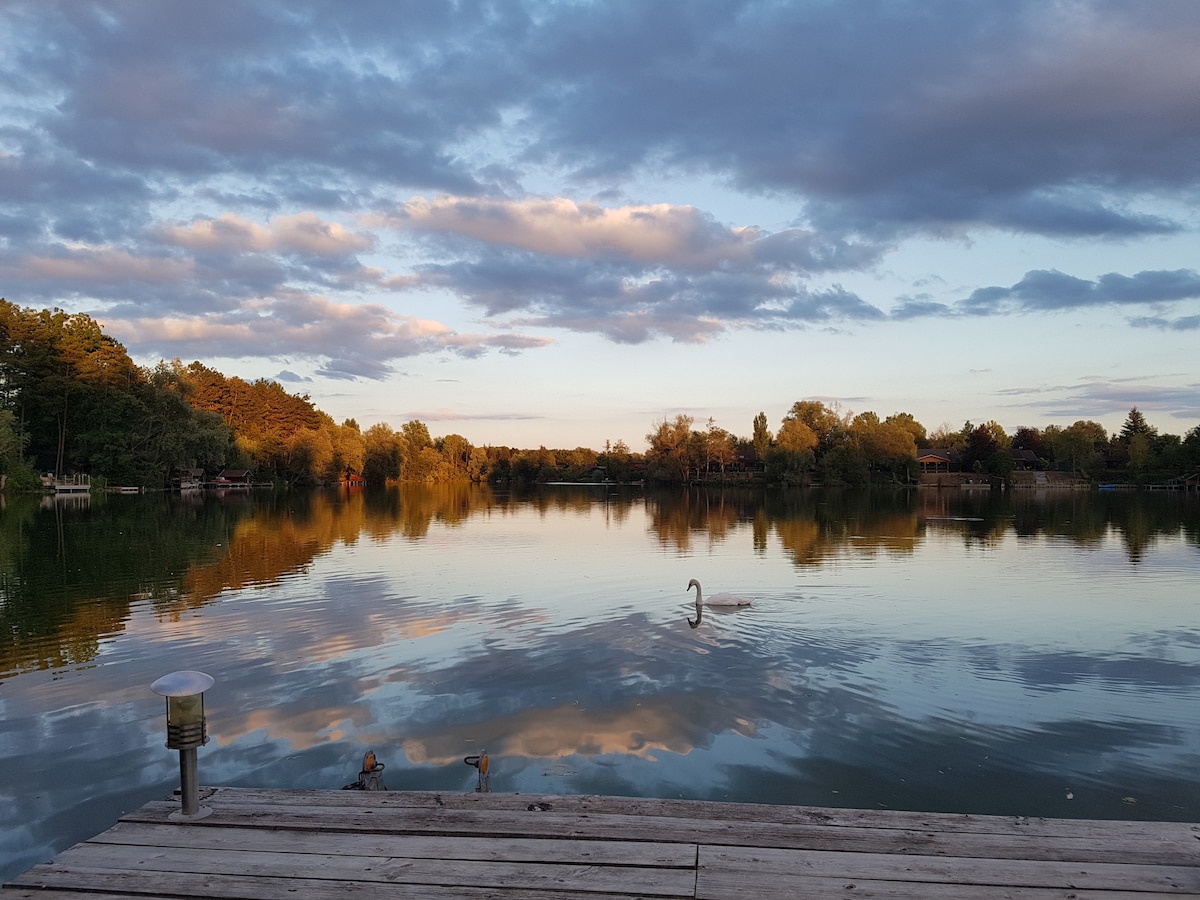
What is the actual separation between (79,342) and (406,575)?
7531 cm

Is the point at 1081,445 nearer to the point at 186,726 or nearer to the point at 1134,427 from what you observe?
the point at 1134,427

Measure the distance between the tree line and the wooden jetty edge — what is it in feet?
244

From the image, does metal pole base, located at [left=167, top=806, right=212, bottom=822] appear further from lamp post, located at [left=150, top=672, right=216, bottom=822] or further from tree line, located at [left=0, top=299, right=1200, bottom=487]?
tree line, located at [left=0, top=299, right=1200, bottom=487]

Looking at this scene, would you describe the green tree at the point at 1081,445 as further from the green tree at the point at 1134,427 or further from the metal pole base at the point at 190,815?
the metal pole base at the point at 190,815

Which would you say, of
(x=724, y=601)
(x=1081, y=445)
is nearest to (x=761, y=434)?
(x=1081, y=445)

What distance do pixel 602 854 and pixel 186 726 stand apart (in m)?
3.24

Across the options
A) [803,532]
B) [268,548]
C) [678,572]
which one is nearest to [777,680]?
[678,572]

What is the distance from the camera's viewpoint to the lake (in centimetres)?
824

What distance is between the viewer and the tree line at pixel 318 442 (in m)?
78.3

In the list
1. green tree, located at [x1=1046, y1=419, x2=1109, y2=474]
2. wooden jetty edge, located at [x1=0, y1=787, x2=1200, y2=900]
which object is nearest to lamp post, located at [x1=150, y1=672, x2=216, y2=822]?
wooden jetty edge, located at [x1=0, y1=787, x2=1200, y2=900]

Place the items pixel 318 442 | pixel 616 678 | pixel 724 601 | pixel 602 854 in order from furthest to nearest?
1. pixel 318 442
2. pixel 724 601
3. pixel 616 678
4. pixel 602 854

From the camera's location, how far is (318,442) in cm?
11100

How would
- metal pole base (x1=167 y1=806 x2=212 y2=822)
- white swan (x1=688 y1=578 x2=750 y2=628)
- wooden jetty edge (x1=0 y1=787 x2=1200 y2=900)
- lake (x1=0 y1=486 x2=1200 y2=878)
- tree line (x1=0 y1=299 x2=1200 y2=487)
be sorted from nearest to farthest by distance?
wooden jetty edge (x1=0 y1=787 x2=1200 y2=900)
metal pole base (x1=167 y1=806 x2=212 y2=822)
lake (x1=0 y1=486 x2=1200 y2=878)
white swan (x1=688 y1=578 x2=750 y2=628)
tree line (x1=0 y1=299 x2=1200 y2=487)

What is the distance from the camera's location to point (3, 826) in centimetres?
716
